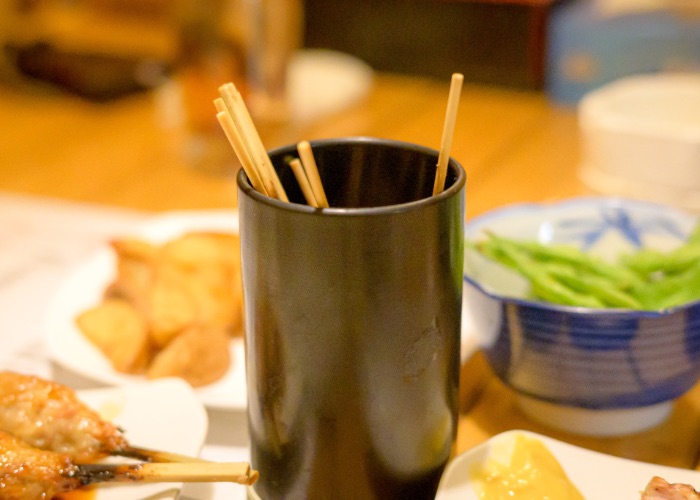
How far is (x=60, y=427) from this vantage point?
63 centimetres

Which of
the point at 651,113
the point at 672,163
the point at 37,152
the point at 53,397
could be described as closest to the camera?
the point at 53,397

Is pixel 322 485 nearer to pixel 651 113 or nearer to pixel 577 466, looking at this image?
pixel 577 466

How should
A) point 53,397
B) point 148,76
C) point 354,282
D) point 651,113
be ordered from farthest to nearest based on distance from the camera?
point 148,76 → point 651,113 → point 53,397 → point 354,282

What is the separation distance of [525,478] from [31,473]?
355 mm

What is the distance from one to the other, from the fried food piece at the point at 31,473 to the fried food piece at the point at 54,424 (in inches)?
1.0

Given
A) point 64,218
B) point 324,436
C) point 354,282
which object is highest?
point 354,282

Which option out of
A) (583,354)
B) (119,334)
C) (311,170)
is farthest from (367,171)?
(119,334)

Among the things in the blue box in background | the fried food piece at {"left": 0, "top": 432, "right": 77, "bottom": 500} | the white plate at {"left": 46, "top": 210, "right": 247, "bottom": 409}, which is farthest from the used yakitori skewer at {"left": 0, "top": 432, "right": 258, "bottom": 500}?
the blue box in background

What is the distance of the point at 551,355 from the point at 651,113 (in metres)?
0.88

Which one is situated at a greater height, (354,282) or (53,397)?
(354,282)

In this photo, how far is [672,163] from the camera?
1.24m

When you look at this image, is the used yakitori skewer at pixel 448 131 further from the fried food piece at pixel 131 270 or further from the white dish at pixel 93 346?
the fried food piece at pixel 131 270

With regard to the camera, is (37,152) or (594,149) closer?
(594,149)

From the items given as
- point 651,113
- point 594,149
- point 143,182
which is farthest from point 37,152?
point 651,113
